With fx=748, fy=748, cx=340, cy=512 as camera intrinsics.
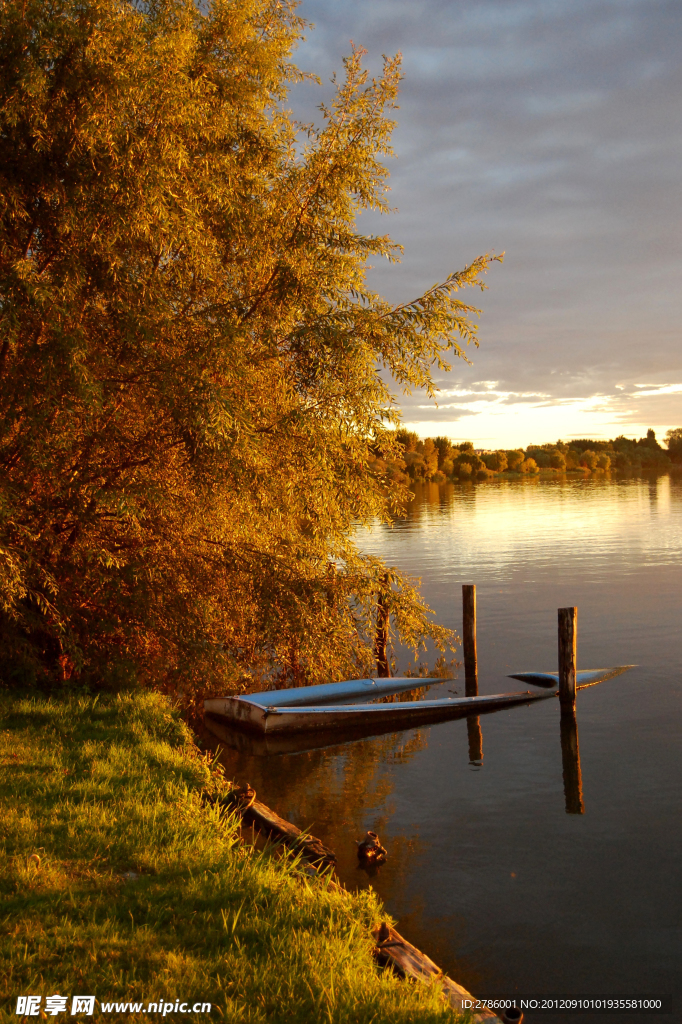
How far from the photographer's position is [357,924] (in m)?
5.94

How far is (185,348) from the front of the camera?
11.2 meters

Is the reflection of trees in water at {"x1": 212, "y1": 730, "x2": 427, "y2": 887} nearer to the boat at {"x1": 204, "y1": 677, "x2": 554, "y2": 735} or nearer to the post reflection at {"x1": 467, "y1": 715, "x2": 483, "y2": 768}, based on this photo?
the boat at {"x1": 204, "y1": 677, "x2": 554, "y2": 735}

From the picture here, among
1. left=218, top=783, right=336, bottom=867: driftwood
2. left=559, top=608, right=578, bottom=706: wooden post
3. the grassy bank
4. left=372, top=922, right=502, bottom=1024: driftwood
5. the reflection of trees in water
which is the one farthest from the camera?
left=559, top=608, right=578, bottom=706: wooden post

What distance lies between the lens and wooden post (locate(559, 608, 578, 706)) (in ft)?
55.1

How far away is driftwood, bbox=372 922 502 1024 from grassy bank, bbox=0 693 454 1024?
0.17m

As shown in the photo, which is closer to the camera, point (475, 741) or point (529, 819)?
point (529, 819)

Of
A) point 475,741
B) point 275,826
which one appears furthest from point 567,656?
point 275,826

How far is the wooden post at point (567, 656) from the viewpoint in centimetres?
1678

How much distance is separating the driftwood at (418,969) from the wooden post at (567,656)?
11615 mm

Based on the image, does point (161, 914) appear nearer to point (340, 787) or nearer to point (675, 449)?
point (340, 787)

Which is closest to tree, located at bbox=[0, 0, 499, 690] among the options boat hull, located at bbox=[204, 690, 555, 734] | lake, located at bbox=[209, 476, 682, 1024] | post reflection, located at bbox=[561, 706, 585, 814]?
boat hull, located at bbox=[204, 690, 555, 734]

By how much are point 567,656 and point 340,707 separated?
5325 millimetres

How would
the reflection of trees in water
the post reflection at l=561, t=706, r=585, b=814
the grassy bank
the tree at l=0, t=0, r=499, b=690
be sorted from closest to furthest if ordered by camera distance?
1. the grassy bank
2. the tree at l=0, t=0, r=499, b=690
3. the reflection of trees in water
4. the post reflection at l=561, t=706, r=585, b=814

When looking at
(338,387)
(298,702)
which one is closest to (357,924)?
(338,387)
